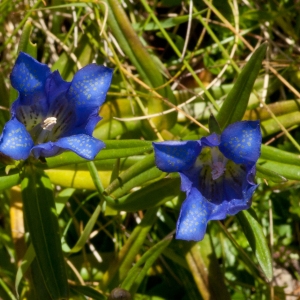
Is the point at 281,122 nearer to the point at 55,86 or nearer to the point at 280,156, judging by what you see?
the point at 280,156

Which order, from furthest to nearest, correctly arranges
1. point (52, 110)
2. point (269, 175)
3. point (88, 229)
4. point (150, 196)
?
point (88, 229), point (150, 196), point (52, 110), point (269, 175)

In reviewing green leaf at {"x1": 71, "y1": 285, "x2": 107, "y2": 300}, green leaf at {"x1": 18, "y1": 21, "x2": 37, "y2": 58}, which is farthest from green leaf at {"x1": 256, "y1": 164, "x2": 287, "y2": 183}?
green leaf at {"x1": 18, "y1": 21, "x2": 37, "y2": 58}

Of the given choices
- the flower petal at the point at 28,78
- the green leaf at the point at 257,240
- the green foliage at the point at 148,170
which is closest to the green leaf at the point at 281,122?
the green foliage at the point at 148,170

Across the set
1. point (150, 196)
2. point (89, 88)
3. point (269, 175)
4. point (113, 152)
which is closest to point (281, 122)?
point (269, 175)

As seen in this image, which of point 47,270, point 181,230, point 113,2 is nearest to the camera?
point 181,230

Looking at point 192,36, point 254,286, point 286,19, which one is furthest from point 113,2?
point 254,286

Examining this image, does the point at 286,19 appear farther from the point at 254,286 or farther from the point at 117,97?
the point at 254,286
